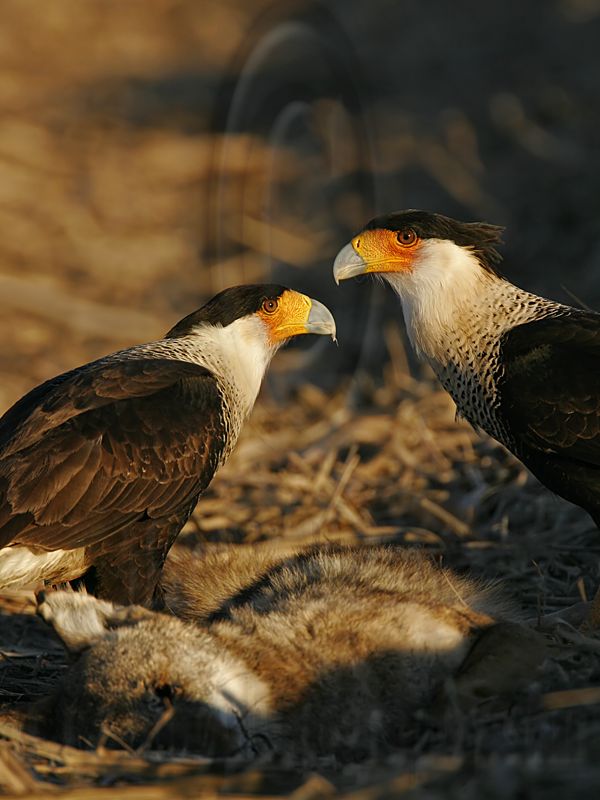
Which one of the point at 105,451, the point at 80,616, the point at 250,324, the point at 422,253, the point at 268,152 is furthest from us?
the point at 268,152

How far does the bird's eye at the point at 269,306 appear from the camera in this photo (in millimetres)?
5176

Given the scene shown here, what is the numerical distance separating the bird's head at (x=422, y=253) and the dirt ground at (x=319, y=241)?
1.18m

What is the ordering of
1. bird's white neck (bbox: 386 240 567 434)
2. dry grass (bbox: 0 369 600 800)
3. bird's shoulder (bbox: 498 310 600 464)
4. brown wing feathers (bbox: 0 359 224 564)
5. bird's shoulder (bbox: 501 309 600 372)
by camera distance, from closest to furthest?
dry grass (bbox: 0 369 600 800) → brown wing feathers (bbox: 0 359 224 564) → bird's shoulder (bbox: 498 310 600 464) → bird's shoulder (bbox: 501 309 600 372) → bird's white neck (bbox: 386 240 567 434)

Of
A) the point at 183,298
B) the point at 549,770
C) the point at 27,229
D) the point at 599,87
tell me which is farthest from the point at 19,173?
the point at 549,770

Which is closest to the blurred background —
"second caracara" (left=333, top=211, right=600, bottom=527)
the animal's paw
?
"second caracara" (left=333, top=211, right=600, bottom=527)

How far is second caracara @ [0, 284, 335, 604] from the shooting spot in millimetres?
4219

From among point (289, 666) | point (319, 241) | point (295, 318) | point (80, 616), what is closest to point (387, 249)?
point (295, 318)

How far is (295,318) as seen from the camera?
5238 millimetres

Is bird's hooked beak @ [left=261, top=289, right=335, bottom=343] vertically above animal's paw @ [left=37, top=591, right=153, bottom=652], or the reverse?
bird's hooked beak @ [left=261, top=289, right=335, bottom=343]

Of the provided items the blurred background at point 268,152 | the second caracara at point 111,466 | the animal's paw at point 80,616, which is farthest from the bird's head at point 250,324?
the blurred background at point 268,152

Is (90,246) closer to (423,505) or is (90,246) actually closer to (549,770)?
(423,505)

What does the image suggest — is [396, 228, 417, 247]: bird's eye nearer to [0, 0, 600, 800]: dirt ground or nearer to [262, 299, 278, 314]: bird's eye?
[262, 299, 278, 314]: bird's eye

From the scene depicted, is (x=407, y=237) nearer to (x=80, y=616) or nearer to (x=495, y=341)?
(x=495, y=341)

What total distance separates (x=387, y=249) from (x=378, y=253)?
4 centimetres
